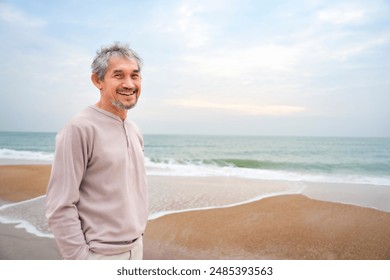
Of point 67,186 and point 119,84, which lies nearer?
point 67,186

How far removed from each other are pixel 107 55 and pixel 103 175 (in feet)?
1.33

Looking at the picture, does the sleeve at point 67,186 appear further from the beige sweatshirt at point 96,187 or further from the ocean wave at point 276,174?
the ocean wave at point 276,174

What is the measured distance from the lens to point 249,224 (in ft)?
9.45

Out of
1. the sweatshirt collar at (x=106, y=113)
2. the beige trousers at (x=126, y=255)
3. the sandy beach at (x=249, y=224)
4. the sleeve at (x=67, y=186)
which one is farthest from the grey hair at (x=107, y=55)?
the sandy beach at (x=249, y=224)

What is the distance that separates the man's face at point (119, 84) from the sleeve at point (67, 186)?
0.60 ft

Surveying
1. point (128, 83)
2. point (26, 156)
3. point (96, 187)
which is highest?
point (128, 83)

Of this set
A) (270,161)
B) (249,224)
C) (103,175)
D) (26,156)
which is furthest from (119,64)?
(270,161)

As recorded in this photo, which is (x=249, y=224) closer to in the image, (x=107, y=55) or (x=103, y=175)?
(x=103, y=175)

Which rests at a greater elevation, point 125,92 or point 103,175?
point 125,92

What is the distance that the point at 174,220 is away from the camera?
2986 mm
